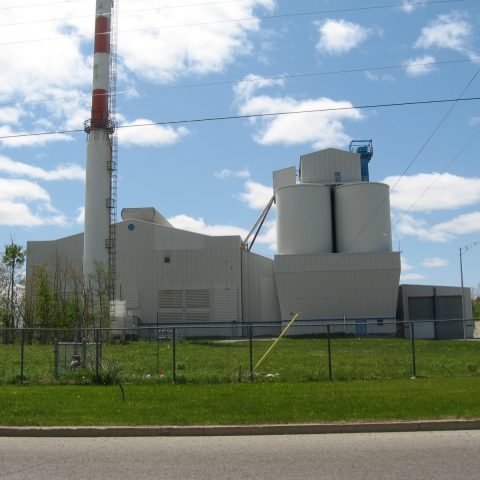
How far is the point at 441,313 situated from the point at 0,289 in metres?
46.8

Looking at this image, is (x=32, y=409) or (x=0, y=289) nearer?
(x=32, y=409)

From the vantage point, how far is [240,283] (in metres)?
69.5

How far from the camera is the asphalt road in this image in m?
8.41

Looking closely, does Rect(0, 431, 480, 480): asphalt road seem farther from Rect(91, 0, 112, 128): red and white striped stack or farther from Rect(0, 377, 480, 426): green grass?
Rect(91, 0, 112, 128): red and white striped stack

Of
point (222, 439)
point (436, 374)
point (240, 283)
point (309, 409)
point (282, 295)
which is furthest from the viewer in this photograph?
point (240, 283)

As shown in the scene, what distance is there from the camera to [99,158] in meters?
59.7

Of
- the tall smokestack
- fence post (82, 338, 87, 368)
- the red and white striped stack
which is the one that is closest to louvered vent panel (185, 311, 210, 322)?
the tall smokestack

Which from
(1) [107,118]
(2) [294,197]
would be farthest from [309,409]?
(2) [294,197]

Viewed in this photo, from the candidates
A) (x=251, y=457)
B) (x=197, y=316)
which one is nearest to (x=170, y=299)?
(x=197, y=316)

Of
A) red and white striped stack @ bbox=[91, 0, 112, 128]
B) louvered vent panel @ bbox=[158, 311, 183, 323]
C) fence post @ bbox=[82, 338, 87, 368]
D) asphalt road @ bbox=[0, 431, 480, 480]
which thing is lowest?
asphalt road @ bbox=[0, 431, 480, 480]

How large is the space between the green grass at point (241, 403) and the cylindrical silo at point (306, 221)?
48.4 metres

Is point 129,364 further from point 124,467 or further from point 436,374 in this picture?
point 124,467

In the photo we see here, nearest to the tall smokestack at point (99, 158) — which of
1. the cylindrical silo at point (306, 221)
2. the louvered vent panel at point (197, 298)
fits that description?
the louvered vent panel at point (197, 298)

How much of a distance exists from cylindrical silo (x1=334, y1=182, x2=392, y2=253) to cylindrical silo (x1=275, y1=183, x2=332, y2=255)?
150 centimetres
